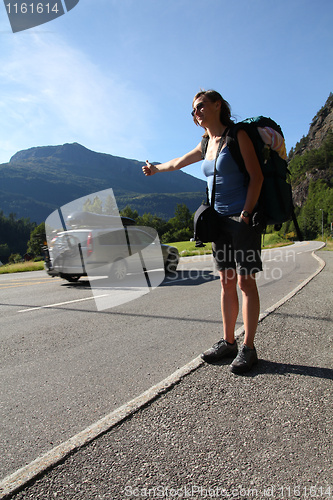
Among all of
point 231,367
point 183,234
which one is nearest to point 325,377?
point 231,367

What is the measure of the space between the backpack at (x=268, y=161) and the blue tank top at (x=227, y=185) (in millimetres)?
56

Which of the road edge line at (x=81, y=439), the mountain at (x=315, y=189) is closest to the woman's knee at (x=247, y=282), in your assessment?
the road edge line at (x=81, y=439)

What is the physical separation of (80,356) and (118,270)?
6.73m

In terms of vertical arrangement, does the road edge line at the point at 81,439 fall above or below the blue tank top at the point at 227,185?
below

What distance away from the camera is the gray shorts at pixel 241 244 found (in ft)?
8.99

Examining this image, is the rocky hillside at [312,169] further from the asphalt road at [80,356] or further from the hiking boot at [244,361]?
the hiking boot at [244,361]

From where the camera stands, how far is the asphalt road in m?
2.14

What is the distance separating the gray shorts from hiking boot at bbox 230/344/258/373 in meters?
0.63

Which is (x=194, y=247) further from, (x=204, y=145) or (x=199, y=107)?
(x=199, y=107)

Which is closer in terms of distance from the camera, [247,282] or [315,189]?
[247,282]

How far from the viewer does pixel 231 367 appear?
2725 mm

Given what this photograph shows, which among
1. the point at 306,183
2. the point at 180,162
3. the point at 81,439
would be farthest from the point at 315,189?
the point at 81,439

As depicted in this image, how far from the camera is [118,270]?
10125 mm

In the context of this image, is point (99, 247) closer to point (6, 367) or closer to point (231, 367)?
point (6, 367)
